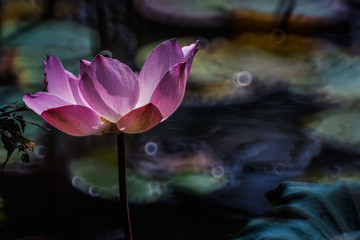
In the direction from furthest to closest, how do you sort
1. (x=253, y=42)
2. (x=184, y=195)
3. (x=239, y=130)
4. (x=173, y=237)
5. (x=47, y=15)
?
(x=47, y=15) → (x=253, y=42) → (x=239, y=130) → (x=184, y=195) → (x=173, y=237)

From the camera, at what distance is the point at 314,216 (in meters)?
0.80

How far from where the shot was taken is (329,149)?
154 cm

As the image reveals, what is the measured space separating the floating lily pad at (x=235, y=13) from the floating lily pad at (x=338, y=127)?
1.05 meters

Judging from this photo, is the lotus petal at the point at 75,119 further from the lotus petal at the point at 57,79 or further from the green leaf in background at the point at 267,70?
the green leaf in background at the point at 267,70

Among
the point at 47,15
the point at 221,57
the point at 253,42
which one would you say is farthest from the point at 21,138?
the point at 47,15

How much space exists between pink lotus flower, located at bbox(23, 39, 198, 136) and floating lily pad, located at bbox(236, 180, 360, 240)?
313mm

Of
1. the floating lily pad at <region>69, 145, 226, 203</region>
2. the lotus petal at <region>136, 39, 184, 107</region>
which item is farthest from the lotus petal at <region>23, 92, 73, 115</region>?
the floating lily pad at <region>69, 145, 226, 203</region>

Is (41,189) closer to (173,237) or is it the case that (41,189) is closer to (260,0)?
(173,237)

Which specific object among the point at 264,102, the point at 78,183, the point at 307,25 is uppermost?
the point at 307,25

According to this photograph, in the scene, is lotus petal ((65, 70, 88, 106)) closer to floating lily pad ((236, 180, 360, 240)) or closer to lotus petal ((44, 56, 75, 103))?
lotus petal ((44, 56, 75, 103))

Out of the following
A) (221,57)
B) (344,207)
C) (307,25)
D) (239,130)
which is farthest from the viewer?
(307,25)

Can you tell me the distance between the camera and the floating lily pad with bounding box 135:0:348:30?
261cm

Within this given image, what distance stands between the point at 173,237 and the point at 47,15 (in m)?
2.41

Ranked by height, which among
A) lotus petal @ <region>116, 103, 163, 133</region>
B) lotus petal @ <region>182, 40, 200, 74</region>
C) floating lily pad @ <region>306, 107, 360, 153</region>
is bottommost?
floating lily pad @ <region>306, 107, 360, 153</region>
